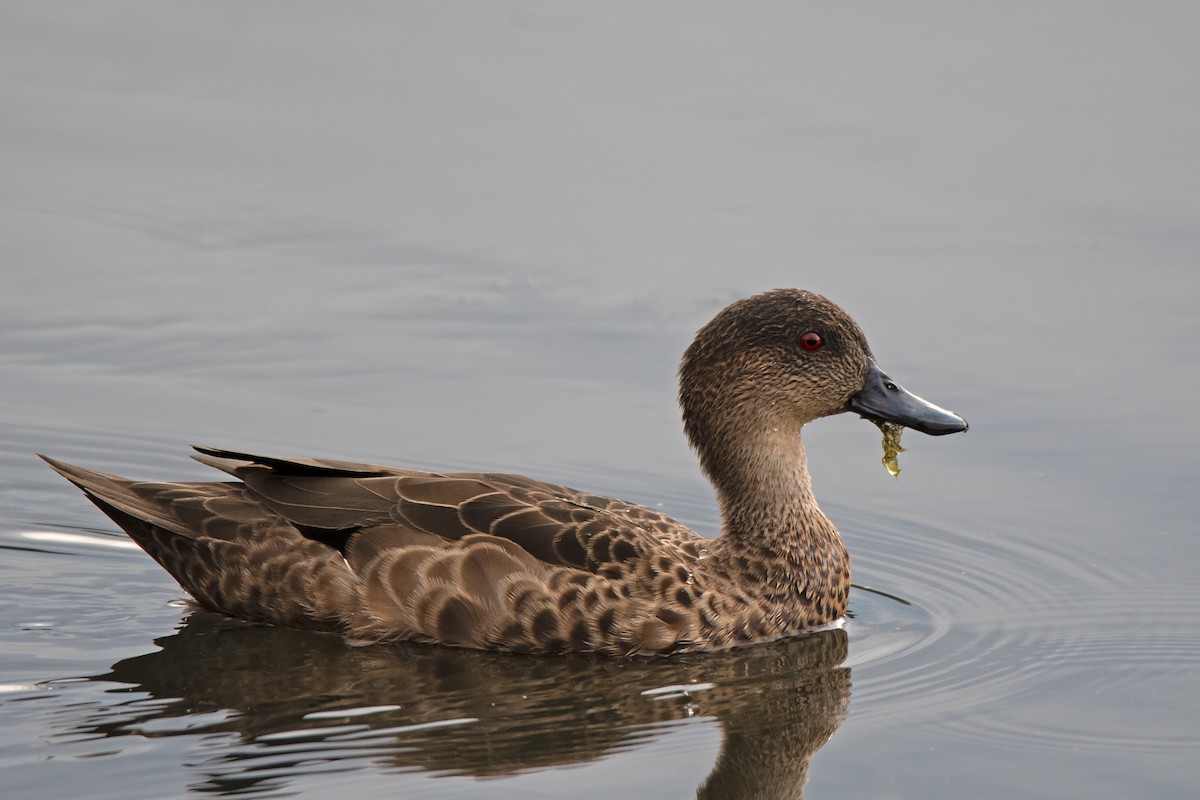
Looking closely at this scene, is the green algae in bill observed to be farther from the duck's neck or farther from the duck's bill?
the duck's neck

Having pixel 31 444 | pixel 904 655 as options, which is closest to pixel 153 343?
pixel 31 444

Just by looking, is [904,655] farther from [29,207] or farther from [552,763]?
[29,207]

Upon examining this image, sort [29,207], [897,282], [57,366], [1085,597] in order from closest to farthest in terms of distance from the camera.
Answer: [1085,597] < [57,366] < [897,282] < [29,207]

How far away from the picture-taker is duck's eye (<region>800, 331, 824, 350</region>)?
1071cm

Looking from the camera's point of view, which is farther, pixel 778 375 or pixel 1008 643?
pixel 778 375

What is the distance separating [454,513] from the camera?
400 inches

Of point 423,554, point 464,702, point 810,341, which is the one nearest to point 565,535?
point 423,554

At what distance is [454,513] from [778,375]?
178 cm

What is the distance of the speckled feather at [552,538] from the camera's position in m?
10.0

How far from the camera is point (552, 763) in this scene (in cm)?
866

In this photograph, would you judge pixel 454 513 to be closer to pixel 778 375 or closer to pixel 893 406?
pixel 778 375

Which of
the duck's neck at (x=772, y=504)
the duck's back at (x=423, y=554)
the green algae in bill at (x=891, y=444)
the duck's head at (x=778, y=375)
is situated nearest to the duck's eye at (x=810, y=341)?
the duck's head at (x=778, y=375)

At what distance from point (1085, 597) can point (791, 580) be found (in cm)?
153

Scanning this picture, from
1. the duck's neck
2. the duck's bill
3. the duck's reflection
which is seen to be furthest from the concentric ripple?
the duck's bill
